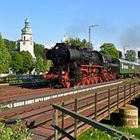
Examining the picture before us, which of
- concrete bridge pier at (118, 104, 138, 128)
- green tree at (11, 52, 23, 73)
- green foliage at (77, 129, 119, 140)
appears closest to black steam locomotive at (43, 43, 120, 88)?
concrete bridge pier at (118, 104, 138, 128)

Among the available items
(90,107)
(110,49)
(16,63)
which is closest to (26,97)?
(90,107)

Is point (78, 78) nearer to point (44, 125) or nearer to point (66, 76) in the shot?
point (66, 76)

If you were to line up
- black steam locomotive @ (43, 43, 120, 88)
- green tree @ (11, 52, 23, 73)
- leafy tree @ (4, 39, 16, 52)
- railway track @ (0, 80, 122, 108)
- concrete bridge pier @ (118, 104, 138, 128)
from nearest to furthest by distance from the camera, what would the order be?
railway track @ (0, 80, 122, 108) → concrete bridge pier @ (118, 104, 138, 128) → black steam locomotive @ (43, 43, 120, 88) → green tree @ (11, 52, 23, 73) → leafy tree @ (4, 39, 16, 52)

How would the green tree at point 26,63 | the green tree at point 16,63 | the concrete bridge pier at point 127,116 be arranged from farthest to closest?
the green tree at point 26,63 < the green tree at point 16,63 < the concrete bridge pier at point 127,116

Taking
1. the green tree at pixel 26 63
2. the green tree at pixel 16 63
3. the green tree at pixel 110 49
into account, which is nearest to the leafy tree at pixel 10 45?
the green tree at pixel 26 63

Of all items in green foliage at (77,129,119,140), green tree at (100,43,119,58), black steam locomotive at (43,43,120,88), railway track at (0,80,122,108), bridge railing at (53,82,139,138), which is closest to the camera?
bridge railing at (53,82,139,138)

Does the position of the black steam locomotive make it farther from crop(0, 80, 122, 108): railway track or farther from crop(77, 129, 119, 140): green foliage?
crop(77, 129, 119, 140): green foliage

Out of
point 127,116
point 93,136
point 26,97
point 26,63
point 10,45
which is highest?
point 10,45

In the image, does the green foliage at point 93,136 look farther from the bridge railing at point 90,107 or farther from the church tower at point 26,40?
the church tower at point 26,40

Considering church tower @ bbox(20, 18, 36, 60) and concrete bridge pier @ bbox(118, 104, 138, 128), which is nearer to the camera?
concrete bridge pier @ bbox(118, 104, 138, 128)

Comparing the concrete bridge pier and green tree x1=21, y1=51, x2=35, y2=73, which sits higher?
green tree x1=21, y1=51, x2=35, y2=73

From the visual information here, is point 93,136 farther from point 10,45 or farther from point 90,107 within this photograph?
point 10,45

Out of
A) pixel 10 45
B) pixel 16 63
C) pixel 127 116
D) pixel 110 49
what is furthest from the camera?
pixel 10 45

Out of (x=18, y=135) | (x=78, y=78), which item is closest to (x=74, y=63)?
(x=78, y=78)
